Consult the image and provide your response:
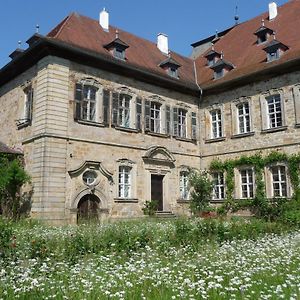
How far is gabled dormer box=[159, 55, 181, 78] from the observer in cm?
2123

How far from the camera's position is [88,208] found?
653 inches

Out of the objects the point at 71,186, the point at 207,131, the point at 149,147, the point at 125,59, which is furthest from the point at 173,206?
the point at 125,59

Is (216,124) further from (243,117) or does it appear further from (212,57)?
(212,57)

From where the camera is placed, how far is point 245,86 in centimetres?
2005

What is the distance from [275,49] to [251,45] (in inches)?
134

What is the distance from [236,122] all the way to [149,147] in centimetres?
495

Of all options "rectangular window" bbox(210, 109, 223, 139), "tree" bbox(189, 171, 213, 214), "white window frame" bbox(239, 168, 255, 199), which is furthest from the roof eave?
"white window frame" bbox(239, 168, 255, 199)

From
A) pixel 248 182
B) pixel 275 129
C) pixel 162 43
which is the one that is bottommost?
pixel 248 182

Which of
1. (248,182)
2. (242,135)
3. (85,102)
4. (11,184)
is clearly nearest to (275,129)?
(242,135)

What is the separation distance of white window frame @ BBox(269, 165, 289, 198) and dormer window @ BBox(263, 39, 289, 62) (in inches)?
216

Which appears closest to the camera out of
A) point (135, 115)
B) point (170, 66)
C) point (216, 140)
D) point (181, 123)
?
point (135, 115)

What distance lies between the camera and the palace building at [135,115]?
16.1 m

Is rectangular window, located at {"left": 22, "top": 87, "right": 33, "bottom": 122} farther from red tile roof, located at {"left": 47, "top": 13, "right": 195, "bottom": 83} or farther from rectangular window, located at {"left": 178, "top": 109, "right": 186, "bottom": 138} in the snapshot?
rectangular window, located at {"left": 178, "top": 109, "right": 186, "bottom": 138}

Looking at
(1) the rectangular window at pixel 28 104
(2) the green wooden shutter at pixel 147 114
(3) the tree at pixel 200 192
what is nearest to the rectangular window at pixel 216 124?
(3) the tree at pixel 200 192
